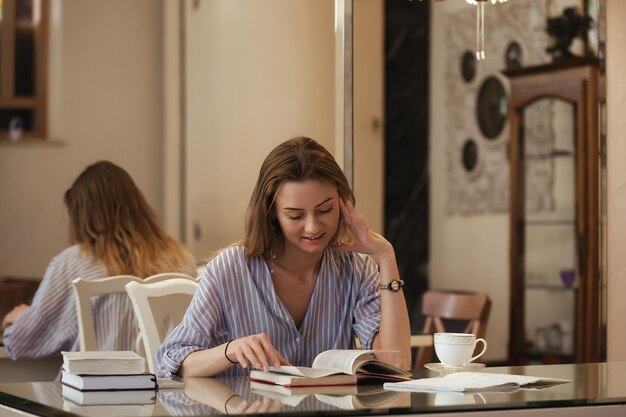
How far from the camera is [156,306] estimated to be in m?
2.79

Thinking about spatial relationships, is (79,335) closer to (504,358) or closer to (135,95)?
(135,95)

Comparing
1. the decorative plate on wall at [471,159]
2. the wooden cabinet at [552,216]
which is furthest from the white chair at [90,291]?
the decorative plate on wall at [471,159]

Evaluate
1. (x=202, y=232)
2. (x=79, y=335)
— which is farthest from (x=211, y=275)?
(x=202, y=232)

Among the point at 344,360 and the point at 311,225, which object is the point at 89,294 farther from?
the point at 344,360

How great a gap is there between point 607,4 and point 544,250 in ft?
9.84

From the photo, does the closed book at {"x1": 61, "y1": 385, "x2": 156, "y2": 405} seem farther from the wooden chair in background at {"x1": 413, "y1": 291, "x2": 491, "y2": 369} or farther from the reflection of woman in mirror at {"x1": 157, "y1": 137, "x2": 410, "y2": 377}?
the wooden chair in background at {"x1": 413, "y1": 291, "x2": 491, "y2": 369}

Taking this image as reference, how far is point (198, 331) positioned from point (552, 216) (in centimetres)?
445

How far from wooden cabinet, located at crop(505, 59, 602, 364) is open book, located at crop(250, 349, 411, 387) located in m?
4.11

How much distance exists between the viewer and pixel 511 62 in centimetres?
681

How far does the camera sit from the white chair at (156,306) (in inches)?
108

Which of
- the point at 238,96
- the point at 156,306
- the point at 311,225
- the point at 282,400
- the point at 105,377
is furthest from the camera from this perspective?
the point at 238,96

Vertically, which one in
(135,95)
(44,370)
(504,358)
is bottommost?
(504,358)

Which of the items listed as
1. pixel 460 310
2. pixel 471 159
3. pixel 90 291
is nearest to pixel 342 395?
pixel 90 291

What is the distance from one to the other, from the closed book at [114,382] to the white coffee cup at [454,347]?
2.05ft
